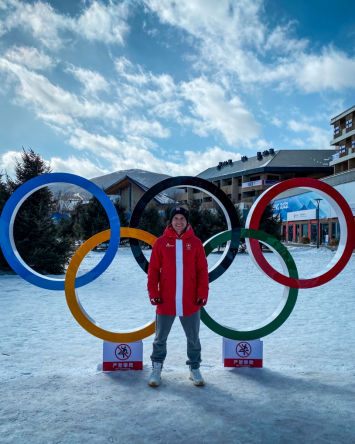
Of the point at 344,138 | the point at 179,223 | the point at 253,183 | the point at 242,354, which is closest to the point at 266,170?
the point at 253,183

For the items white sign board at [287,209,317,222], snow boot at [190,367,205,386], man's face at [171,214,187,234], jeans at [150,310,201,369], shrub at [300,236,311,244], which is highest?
white sign board at [287,209,317,222]

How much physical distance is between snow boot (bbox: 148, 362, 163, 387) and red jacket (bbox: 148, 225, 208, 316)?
0.54m

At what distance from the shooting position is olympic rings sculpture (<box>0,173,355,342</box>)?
4.12m

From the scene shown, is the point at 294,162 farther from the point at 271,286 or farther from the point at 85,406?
the point at 85,406

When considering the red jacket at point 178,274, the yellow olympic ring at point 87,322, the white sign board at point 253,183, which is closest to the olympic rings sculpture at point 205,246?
the yellow olympic ring at point 87,322

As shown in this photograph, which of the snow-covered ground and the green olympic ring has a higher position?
the green olympic ring

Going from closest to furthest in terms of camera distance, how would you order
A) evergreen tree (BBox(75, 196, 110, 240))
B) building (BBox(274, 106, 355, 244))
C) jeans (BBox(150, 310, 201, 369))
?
jeans (BBox(150, 310, 201, 369)), evergreen tree (BBox(75, 196, 110, 240)), building (BBox(274, 106, 355, 244))

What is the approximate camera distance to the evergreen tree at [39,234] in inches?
439

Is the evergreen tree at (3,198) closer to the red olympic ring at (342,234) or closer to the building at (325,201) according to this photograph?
the red olympic ring at (342,234)

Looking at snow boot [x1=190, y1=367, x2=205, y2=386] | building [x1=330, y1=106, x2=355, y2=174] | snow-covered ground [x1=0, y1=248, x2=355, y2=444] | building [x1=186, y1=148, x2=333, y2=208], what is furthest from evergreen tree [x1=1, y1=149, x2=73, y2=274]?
building [x1=186, y1=148, x2=333, y2=208]

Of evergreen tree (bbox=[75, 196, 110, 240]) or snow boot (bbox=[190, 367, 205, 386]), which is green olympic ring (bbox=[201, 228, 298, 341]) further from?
evergreen tree (bbox=[75, 196, 110, 240])

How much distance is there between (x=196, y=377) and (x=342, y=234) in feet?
8.57

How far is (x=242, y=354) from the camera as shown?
409cm

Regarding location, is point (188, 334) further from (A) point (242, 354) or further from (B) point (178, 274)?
(A) point (242, 354)
